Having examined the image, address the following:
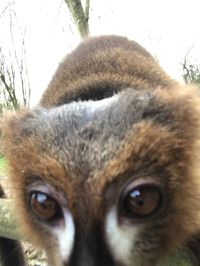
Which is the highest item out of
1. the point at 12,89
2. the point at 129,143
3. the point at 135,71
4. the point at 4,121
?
the point at 12,89

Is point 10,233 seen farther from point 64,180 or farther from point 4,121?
point 64,180

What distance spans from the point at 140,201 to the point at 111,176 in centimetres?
15

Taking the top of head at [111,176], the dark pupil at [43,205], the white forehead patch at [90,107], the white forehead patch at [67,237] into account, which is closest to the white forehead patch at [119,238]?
the top of head at [111,176]

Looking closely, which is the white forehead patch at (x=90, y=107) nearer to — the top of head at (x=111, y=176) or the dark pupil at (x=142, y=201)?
the top of head at (x=111, y=176)

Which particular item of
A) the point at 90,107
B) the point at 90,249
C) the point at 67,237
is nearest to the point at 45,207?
the point at 67,237

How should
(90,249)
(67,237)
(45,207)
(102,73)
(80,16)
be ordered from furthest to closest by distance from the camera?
(80,16) → (102,73) → (45,207) → (67,237) → (90,249)

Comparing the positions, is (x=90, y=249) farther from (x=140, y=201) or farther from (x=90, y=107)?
(x=90, y=107)

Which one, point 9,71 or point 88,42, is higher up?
point 9,71

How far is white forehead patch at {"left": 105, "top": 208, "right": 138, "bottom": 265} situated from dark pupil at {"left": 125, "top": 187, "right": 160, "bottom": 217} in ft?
0.20

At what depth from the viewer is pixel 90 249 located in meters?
1.75

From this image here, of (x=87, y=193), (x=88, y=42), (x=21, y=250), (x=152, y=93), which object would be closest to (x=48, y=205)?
(x=87, y=193)

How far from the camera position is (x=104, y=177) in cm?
175

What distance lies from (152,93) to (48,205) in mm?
610

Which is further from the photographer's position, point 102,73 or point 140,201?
point 102,73
